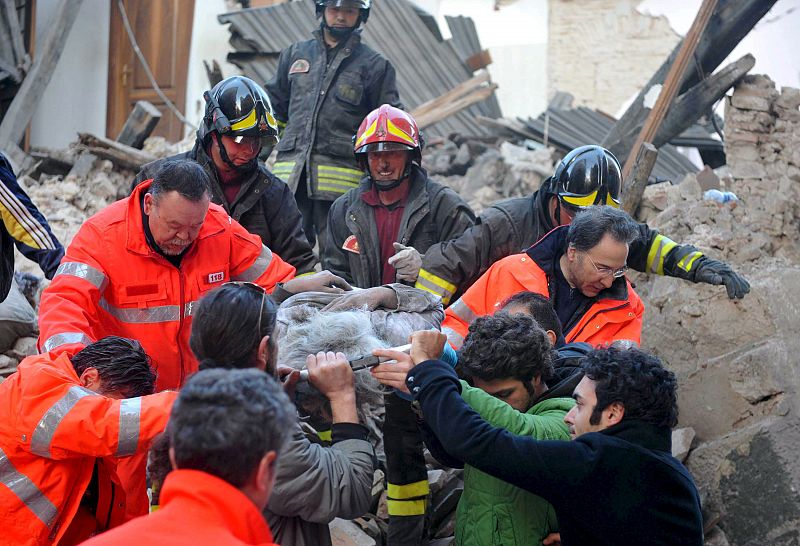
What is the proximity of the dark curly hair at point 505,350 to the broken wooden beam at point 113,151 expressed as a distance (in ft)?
23.0

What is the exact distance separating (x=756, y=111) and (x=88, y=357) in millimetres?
5952

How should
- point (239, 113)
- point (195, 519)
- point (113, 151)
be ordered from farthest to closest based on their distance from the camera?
point (113, 151) < point (239, 113) < point (195, 519)

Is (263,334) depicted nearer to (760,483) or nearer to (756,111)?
(760,483)

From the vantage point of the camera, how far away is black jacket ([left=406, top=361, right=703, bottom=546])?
2.53 meters

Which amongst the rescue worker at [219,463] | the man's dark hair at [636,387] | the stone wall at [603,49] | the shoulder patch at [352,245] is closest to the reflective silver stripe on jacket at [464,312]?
the shoulder patch at [352,245]

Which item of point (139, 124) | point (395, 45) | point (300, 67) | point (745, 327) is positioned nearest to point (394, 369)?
point (745, 327)

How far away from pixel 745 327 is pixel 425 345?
128 inches

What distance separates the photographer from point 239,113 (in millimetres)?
4625

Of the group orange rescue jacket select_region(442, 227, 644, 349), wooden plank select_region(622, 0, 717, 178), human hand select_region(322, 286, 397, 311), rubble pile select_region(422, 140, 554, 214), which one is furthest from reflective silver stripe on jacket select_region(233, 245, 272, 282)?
rubble pile select_region(422, 140, 554, 214)

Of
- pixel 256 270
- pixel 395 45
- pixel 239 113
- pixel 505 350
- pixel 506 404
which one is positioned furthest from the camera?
pixel 395 45

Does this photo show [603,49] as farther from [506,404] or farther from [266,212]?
[506,404]

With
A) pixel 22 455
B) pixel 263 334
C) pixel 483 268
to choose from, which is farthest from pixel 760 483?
pixel 22 455

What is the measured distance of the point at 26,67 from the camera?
988 cm

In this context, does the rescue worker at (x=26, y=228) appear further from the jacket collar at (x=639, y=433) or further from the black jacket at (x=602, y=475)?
the jacket collar at (x=639, y=433)
